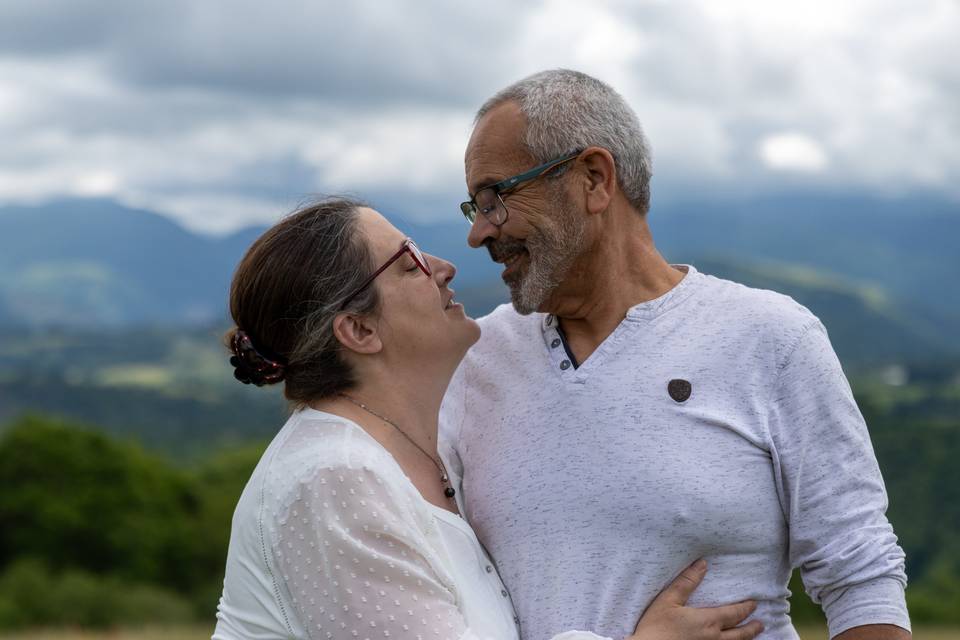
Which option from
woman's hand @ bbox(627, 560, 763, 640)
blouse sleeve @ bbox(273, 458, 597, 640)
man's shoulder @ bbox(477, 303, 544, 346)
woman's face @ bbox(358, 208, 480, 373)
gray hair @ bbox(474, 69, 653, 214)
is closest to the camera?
blouse sleeve @ bbox(273, 458, 597, 640)

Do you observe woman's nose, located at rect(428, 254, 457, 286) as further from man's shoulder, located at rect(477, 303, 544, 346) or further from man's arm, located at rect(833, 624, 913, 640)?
man's arm, located at rect(833, 624, 913, 640)

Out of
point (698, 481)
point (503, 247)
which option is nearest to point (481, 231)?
point (503, 247)

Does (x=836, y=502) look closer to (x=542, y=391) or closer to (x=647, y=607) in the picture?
(x=647, y=607)

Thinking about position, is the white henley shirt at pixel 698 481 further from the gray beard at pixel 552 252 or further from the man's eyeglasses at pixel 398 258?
the man's eyeglasses at pixel 398 258

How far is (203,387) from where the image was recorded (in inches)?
5974

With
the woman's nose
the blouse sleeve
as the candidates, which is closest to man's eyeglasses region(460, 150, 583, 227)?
the woman's nose

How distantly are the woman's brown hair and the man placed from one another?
717 millimetres

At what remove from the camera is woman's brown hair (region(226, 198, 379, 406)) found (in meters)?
3.58

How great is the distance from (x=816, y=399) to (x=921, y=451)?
6664 centimetres

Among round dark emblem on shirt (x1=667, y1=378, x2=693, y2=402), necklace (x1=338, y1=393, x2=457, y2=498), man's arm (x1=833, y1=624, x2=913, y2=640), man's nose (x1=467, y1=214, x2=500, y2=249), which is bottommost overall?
man's arm (x1=833, y1=624, x2=913, y2=640)

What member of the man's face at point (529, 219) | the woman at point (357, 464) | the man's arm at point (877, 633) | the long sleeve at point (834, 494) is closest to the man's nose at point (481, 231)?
the man's face at point (529, 219)

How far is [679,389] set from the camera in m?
3.82

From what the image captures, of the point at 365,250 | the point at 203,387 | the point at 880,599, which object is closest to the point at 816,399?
the point at 880,599

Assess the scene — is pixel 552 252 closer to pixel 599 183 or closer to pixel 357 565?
pixel 599 183
